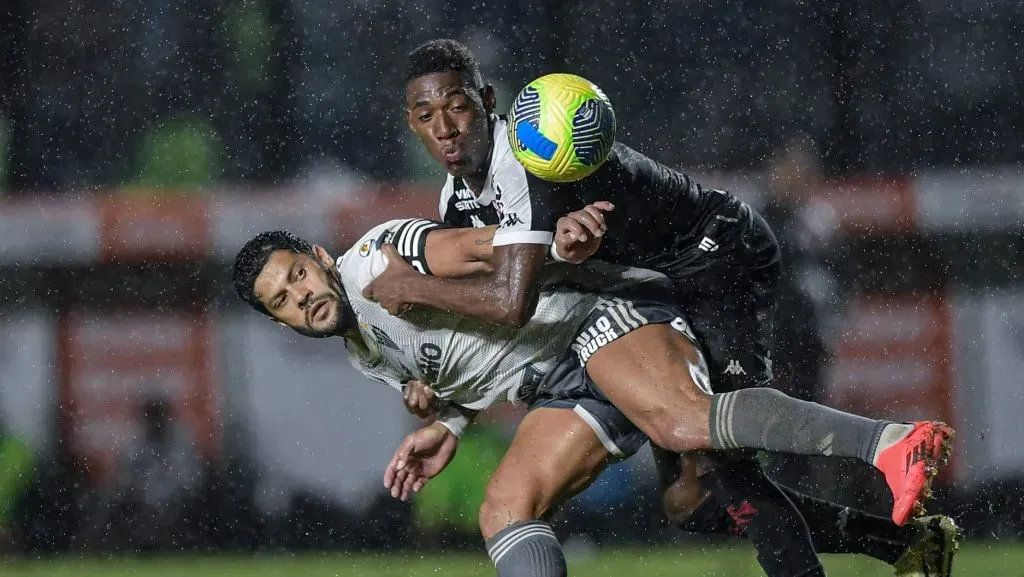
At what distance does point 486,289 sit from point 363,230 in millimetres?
2989

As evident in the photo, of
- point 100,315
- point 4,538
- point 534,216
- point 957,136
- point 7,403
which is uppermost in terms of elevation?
point 534,216

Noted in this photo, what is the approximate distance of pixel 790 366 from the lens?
19.0 ft

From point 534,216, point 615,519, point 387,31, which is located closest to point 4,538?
point 615,519

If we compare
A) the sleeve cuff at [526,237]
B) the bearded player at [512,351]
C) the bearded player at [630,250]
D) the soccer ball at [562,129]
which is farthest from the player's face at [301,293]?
the soccer ball at [562,129]

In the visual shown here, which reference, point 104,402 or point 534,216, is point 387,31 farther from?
point 534,216

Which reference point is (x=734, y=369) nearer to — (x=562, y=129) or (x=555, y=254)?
(x=555, y=254)

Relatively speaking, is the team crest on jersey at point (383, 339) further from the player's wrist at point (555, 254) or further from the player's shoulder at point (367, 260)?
the player's wrist at point (555, 254)

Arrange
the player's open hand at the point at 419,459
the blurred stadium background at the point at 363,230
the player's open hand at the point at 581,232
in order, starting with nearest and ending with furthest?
the player's open hand at the point at 581,232, the player's open hand at the point at 419,459, the blurred stadium background at the point at 363,230

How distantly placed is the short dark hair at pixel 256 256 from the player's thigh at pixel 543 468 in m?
0.77

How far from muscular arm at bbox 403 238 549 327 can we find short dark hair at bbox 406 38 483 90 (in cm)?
56

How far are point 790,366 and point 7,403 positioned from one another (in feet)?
12.6

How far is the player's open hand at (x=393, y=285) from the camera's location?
326 cm

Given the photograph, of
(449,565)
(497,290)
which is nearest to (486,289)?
(497,290)

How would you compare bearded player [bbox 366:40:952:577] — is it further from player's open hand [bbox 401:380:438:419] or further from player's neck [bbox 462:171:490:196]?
player's open hand [bbox 401:380:438:419]
